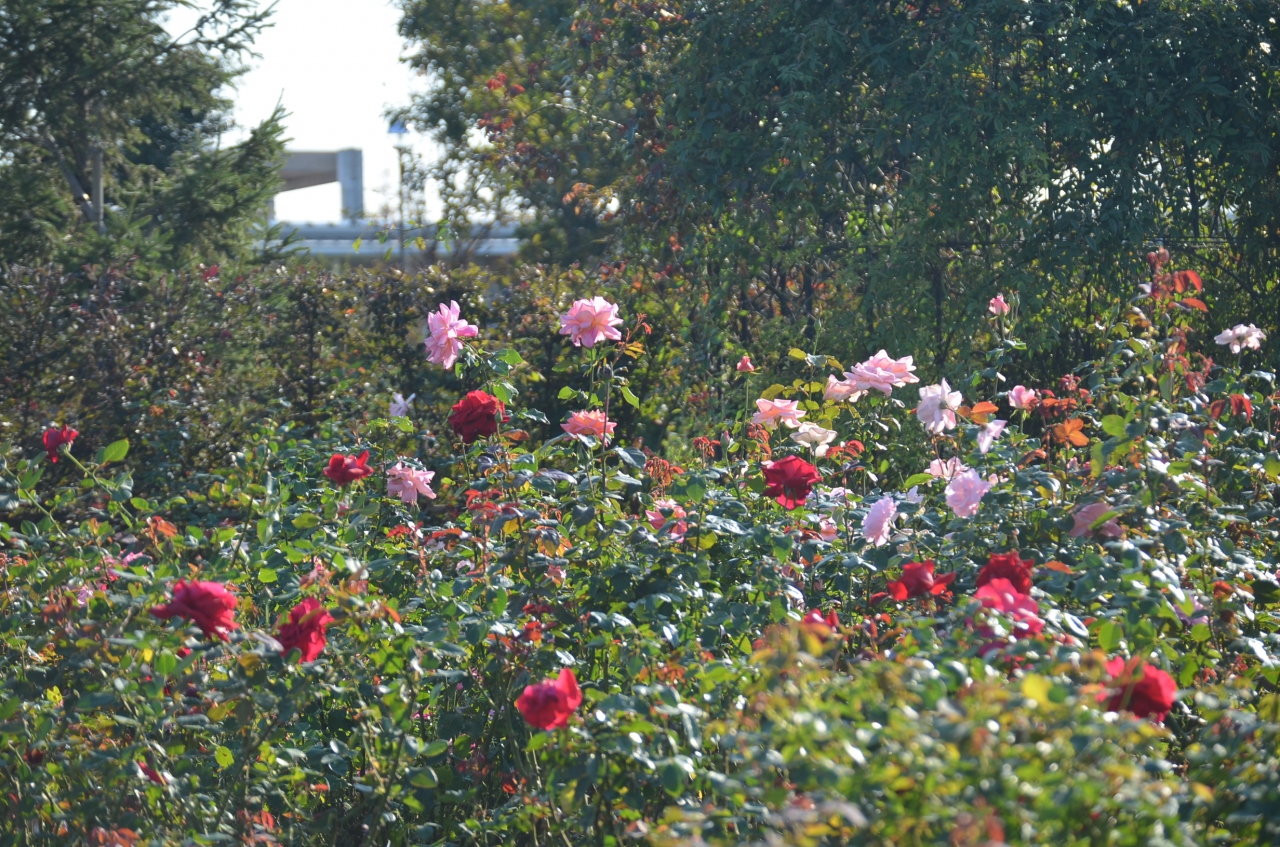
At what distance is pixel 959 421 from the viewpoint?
10.2ft

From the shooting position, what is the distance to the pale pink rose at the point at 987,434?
263cm

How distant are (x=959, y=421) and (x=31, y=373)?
4642 mm

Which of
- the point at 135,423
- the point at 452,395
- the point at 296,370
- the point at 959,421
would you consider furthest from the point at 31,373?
the point at 959,421

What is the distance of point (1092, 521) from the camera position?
2332 mm

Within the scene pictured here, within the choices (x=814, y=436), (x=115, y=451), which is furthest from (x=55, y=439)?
(x=814, y=436)

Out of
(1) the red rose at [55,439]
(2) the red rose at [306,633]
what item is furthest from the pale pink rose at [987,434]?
(1) the red rose at [55,439]

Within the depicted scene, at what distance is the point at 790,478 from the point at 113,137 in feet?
34.0

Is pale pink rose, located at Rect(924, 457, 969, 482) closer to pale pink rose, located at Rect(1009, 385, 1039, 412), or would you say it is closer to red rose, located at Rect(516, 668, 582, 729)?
pale pink rose, located at Rect(1009, 385, 1039, 412)

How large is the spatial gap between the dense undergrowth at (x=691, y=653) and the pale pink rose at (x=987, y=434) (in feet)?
0.21

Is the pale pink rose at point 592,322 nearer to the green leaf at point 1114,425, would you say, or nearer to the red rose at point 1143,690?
the green leaf at point 1114,425

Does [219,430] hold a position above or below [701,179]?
below

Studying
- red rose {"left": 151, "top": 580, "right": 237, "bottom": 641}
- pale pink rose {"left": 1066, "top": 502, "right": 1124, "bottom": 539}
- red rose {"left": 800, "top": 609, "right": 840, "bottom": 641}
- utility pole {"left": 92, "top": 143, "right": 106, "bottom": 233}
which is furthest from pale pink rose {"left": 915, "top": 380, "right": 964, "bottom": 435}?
utility pole {"left": 92, "top": 143, "right": 106, "bottom": 233}

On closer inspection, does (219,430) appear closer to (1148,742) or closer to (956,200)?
(956,200)

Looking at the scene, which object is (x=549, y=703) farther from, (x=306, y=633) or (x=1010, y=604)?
(x=1010, y=604)
